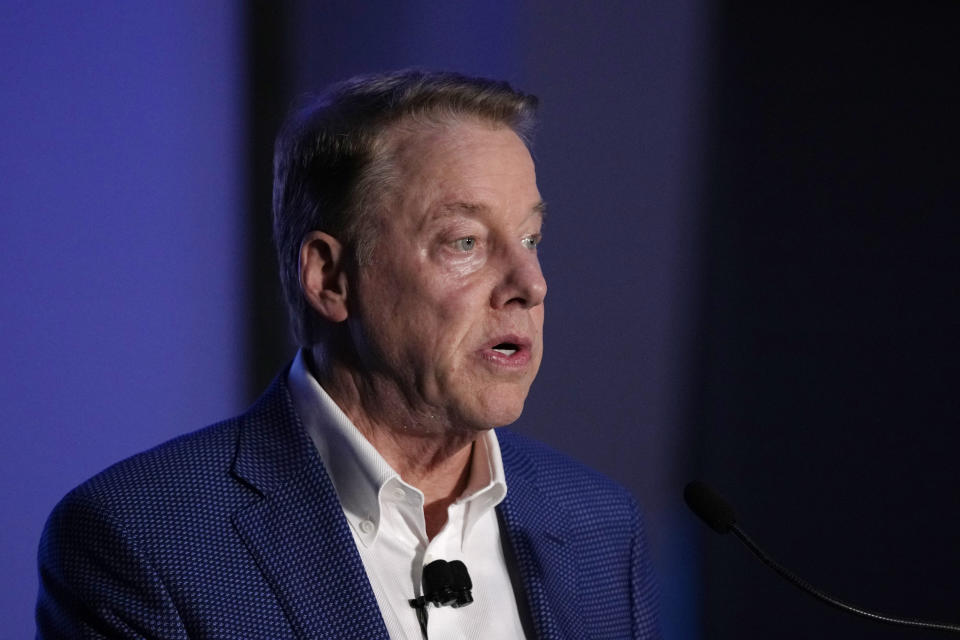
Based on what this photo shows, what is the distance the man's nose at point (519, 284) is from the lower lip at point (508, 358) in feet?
0.23

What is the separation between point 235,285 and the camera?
2.40 m

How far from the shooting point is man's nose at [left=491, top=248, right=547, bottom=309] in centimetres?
161

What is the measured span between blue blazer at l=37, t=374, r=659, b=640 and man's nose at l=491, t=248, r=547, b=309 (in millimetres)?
377

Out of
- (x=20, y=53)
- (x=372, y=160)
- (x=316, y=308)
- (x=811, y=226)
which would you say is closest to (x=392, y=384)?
(x=316, y=308)

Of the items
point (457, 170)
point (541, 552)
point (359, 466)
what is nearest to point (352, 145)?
point (457, 170)

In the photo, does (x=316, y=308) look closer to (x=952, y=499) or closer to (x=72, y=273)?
(x=72, y=273)

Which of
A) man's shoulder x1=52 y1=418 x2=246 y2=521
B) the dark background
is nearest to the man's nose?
man's shoulder x1=52 y1=418 x2=246 y2=521

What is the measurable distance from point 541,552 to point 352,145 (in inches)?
28.9

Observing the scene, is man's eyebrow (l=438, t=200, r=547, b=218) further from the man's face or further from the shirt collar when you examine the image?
the shirt collar

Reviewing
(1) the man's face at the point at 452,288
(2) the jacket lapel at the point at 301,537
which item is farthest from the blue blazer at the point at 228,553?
(1) the man's face at the point at 452,288

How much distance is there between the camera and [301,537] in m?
1.54

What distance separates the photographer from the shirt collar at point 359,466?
1.61m

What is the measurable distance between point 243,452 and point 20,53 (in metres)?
0.95

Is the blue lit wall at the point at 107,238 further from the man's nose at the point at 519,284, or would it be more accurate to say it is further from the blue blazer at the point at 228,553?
the man's nose at the point at 519,284
